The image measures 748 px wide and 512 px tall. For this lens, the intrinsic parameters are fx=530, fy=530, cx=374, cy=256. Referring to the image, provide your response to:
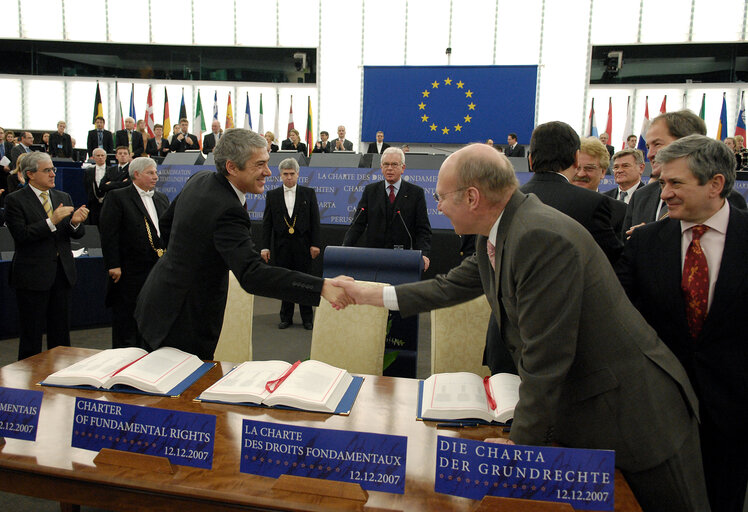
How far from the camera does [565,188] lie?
2.11 m

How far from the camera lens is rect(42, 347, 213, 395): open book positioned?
66.4 inches

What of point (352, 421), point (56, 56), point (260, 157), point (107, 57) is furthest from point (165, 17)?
A: point (352, 421)

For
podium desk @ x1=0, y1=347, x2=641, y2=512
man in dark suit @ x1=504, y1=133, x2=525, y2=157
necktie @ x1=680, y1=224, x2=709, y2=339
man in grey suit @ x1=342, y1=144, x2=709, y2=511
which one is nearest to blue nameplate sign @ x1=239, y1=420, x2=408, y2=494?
podium desk @ x1=0, y1=347, x2=641, y2=512

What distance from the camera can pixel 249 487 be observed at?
119cm

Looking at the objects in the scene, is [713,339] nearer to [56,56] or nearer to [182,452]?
[182,452]

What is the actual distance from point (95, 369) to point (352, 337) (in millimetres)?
1113

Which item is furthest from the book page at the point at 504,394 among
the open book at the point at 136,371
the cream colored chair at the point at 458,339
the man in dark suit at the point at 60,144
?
the man in dark suit at the point at 60,144

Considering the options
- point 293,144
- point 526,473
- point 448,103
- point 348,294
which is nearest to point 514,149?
point 448,103

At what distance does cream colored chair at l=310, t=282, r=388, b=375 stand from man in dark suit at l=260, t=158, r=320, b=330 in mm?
2871

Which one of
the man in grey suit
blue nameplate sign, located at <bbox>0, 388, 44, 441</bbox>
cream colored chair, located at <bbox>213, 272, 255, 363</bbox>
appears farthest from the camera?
cream colored chair, located at <bbox>213, 272, 255, 363</bbox>

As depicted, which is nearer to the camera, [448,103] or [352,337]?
[352,337]

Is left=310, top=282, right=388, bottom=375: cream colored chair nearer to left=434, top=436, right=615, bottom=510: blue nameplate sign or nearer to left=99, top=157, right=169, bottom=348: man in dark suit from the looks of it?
left=434, top=436, right=615, bottom=510: blue nameplate sign

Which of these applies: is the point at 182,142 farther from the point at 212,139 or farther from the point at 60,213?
the point at 60,213

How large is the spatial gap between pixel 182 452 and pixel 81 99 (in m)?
18.3
